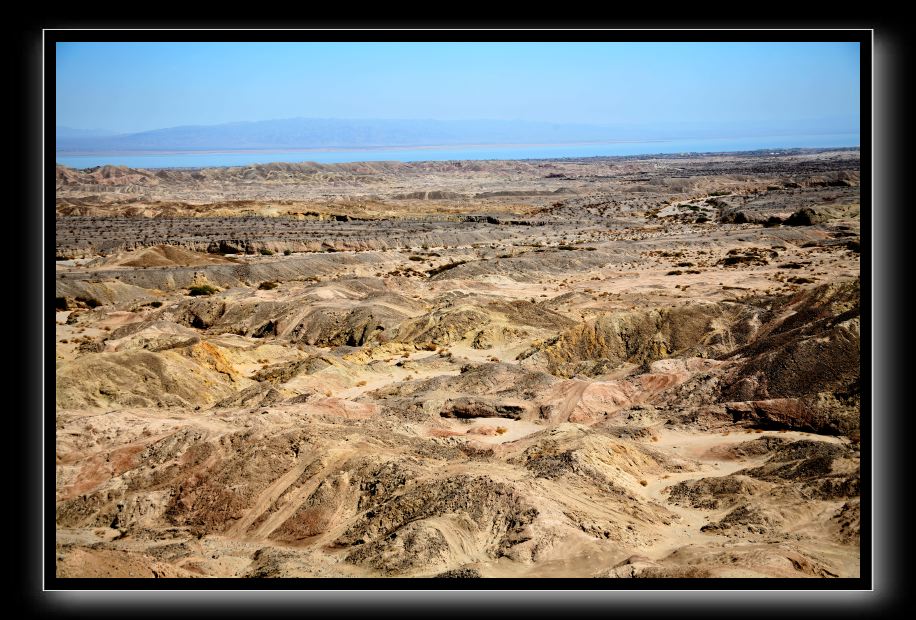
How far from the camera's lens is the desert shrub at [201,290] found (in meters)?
51.6

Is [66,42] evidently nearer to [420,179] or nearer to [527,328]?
[527,328]

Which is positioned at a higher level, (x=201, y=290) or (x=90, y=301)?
(x=201, y=290)

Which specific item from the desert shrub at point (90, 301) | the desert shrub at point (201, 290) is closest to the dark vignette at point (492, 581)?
the desert shrub at point (90, 301)

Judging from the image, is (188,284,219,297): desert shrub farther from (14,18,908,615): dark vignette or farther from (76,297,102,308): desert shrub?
(14,18,908,615): dark vignette

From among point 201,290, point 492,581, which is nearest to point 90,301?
point 201,290

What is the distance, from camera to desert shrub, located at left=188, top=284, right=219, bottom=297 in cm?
5162

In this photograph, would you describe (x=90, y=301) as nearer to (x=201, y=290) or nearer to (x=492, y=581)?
(x=201, y=290)

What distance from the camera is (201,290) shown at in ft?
170

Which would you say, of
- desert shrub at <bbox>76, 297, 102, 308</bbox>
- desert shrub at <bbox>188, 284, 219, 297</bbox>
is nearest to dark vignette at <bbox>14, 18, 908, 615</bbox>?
desert shrub at <bbox>76, 297, 102, 308</bbox>

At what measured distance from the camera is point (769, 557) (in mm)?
10547

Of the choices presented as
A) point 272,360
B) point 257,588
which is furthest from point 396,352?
point 257,588

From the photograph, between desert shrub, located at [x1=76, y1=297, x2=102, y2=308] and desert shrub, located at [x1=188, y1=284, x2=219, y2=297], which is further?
desert shrub, located at [x1=188, y1=284, x2=219, y2=297]

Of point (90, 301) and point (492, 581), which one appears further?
point (90, 301)

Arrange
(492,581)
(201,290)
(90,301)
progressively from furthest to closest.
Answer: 1. (201,290)
2. (90,301)
3. (492,581)
